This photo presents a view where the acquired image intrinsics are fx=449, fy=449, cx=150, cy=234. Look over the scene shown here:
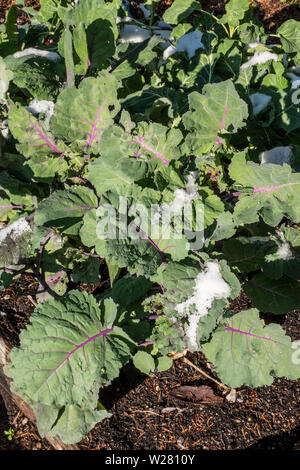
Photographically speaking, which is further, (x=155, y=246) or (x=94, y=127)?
(x=94, y=127)

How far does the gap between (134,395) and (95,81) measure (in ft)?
4.15

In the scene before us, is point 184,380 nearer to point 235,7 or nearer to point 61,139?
point 61,139

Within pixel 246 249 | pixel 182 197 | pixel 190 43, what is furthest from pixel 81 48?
pixel 246 249

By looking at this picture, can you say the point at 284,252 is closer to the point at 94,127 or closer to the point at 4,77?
the point at 94,127

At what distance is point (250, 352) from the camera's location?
1528mm

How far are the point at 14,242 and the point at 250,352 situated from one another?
0.97 metres

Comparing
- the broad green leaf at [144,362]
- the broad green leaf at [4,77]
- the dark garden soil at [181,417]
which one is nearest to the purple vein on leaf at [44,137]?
the broad green leaf at [4,77]

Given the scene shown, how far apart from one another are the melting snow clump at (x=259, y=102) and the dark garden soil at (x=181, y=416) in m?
0.88

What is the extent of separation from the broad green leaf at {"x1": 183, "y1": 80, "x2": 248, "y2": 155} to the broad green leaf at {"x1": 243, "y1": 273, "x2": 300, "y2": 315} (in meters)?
0.60

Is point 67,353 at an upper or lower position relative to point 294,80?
lower

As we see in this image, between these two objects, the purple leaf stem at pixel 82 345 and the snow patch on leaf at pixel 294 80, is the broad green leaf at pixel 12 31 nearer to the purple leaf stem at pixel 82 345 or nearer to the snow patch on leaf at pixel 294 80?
the snow patch on leaf at pixel 294 80

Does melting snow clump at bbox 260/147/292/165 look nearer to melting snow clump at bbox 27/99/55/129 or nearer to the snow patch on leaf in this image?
the snow patch on leaf
